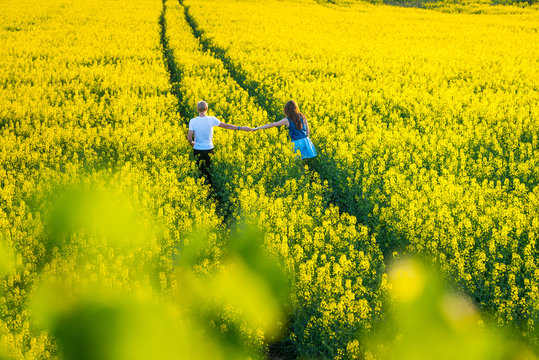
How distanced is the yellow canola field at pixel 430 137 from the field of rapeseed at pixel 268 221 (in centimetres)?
5

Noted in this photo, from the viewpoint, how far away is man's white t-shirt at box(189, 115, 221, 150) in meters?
6.96

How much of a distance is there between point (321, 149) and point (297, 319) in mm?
4431

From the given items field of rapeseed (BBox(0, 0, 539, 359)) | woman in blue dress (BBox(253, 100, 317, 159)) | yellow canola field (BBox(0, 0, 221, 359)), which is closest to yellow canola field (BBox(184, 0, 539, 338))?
field of rapeseed (BBox(0, 0, 539, 359))

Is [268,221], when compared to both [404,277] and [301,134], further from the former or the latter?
[301,134]

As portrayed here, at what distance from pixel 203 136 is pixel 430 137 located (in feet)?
14.5

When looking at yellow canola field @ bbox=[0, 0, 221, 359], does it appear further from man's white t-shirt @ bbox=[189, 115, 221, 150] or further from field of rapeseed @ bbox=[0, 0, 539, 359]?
man's white t-shirt @ bbox=[189, 115, 221, 150]

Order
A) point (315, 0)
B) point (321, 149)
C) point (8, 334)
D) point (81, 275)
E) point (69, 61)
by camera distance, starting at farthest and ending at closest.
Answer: point (315, 0), point (69, 61), point (321, 149), point (81, 275), point (8, 334)

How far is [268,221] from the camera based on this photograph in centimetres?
491

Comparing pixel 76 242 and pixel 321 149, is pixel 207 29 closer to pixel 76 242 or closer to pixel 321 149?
pixel 321 149

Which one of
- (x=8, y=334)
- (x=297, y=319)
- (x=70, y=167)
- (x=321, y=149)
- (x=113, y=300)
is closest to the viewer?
(x=8, y=334)

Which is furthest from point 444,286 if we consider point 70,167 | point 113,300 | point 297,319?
point 70,167

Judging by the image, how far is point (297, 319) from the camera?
3799mm

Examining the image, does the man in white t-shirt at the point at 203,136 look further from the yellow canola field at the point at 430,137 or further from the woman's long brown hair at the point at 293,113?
the yellow canola field at the point at 430,137

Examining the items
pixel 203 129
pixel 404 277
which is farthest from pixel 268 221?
pixel 203 129
